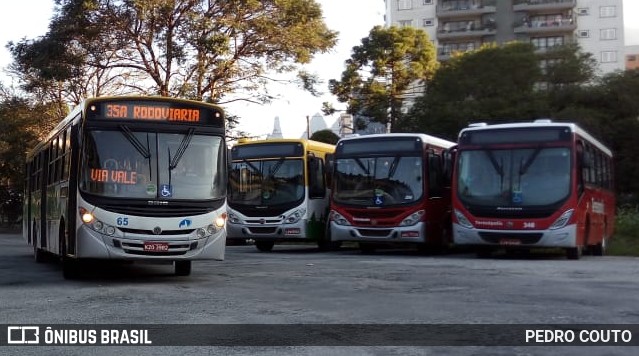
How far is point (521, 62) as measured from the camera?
1555 inches

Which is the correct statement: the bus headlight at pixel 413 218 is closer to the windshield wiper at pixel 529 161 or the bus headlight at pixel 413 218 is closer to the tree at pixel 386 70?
the windshield wiper at pixel 529 161

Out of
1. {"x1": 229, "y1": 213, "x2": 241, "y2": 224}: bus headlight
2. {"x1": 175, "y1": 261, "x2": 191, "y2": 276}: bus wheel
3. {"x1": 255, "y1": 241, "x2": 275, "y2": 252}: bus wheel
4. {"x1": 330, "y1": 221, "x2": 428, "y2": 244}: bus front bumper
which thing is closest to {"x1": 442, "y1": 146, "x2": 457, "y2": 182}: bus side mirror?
{"x1": 330, "y1": 221, "x2": 428, "y2": 244}: bus front bumper

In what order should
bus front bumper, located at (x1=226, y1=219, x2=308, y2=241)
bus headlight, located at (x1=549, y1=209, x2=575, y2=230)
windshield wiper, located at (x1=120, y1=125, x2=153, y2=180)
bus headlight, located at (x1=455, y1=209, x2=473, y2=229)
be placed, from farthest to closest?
bus front bumper, located at (x1=226, y1=219, x2=308, y2=241)
bus headlight, located at (x1=455, y1=209, x2=473, y2=229)
bus headlight, located at (x1=549, y1=209, x2=575, y2=230)
windshield wiper, located at (x1=120, y1=125, x2=153, y2=180)

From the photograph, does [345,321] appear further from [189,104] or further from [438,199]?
[438,199]

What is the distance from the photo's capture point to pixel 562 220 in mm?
16672

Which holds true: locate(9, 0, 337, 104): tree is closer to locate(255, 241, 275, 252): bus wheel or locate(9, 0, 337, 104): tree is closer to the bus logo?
locate(255, 241, 275, 252): bus wheel

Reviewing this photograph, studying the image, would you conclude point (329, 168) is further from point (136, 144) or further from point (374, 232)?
point (136, 144)

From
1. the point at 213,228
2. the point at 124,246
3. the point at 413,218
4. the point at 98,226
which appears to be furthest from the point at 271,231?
the point at 98,226

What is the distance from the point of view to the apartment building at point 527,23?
235 feet

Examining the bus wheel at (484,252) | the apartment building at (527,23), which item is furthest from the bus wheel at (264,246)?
the apartment building at (527,23)

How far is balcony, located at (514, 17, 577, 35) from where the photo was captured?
7112cm

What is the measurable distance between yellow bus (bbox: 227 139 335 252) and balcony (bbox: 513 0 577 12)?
55.8 metres

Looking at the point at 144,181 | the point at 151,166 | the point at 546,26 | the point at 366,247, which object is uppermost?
the point at 546,26

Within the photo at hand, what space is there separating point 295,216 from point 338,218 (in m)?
1.60
